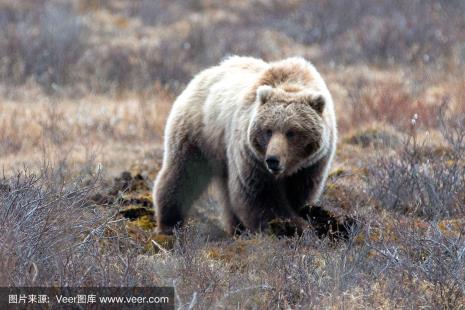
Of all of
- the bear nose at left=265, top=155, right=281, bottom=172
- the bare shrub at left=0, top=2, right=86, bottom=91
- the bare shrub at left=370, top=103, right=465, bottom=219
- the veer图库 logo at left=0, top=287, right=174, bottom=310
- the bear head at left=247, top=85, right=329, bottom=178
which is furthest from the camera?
the bare shrub at left=0, top=2, right=86, bottom=91

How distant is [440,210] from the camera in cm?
617

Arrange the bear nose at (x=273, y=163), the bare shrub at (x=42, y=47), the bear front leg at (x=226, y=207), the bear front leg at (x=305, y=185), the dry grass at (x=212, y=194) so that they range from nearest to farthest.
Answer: the dry grass at (x=212, y=194), the bear nose at (x=273, y=163), the bear front leg at (x=305, y=185), the bear front leg at (x=226, y=207), the bare shrub at (x=42, y=47)

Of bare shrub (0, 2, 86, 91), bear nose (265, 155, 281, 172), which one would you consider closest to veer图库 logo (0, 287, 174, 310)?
bear nose (265, 155, 281, 172)

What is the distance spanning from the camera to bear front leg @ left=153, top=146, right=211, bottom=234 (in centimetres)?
689

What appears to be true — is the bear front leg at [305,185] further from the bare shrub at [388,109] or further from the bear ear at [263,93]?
the bare shrub at [388,109]

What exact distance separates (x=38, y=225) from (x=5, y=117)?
6573 mm

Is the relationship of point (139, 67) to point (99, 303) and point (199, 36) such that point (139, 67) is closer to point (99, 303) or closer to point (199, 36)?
point (199, 36)

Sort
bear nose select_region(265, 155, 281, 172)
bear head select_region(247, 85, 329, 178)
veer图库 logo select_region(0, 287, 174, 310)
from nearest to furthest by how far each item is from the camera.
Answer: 1. veer图库 logo select_region(0, 287, 174, 310)
2. bear nose select_region(265, 155, 281, 172)
3. bear head select_region(247, 85, 329, 178)

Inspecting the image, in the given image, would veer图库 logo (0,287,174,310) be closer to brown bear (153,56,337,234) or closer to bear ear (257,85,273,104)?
brown bear (153,56,337,234)

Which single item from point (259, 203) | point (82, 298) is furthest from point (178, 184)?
point (82, 298)

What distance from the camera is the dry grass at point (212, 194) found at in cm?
421

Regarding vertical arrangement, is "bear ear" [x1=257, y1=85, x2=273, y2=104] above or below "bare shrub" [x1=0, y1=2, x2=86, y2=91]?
above

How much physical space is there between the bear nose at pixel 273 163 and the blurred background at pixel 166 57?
3.06m

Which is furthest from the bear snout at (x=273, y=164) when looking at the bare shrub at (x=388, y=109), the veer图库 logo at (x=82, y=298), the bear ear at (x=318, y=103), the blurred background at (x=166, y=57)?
the bare shrub at (x=388, y=109)
